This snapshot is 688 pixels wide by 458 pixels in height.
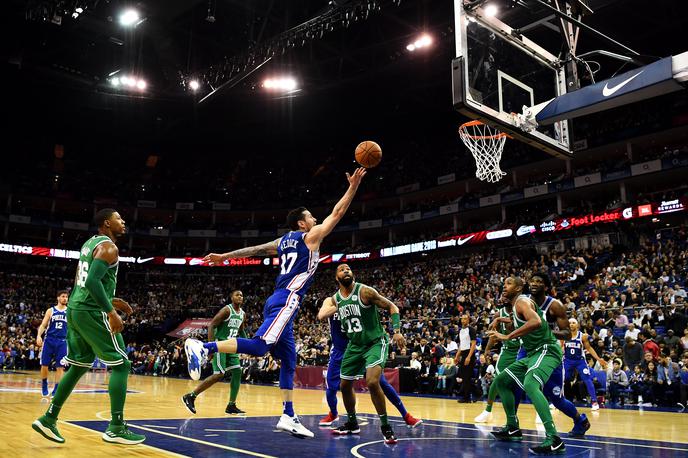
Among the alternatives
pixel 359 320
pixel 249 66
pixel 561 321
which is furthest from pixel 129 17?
pixel 561 321

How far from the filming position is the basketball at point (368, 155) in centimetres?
609

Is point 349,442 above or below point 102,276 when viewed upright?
below

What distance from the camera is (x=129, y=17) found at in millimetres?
19922

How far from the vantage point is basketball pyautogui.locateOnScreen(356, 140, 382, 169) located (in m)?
6.09

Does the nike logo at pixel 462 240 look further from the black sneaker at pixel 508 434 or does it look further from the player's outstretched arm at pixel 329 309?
the black sneaker at pixel 508 434

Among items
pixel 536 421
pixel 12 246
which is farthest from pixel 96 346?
pixel 12 246

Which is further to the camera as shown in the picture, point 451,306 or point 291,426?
point 451,306

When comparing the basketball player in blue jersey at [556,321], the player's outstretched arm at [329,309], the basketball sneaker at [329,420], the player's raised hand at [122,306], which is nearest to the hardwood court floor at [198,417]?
the basketball sneaker at [329,420]

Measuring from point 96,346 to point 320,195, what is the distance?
111 feet

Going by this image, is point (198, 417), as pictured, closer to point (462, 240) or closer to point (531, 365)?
point (531, 365)

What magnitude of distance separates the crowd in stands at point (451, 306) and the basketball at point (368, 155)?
7787mm

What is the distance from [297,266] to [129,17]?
59.1ft

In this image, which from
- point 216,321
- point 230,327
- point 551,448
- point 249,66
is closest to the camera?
point 551,448

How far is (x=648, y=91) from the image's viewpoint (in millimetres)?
7016
